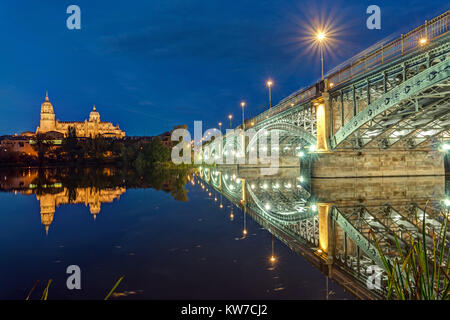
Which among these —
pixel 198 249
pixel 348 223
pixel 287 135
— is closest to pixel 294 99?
pixel 287 135

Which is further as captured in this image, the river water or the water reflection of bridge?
the water reflection of bridge

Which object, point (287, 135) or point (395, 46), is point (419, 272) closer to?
point (395, 46)

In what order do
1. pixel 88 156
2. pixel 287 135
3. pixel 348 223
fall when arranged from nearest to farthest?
pixel 348 223, pixel 287 135, pixel 88 156

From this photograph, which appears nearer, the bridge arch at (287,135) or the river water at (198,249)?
the river water at (198,249)

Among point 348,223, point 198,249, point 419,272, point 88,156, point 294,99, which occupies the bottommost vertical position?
point 198,249

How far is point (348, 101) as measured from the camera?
25.2m

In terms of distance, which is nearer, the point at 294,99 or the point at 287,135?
the point at 294,99

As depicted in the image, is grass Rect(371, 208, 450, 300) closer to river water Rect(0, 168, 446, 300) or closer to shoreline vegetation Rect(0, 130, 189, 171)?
river water Rect(0, 168, 446, 300)

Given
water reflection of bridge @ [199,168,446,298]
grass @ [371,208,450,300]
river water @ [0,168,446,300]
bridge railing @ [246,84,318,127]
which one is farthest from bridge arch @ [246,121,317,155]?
grass @ [371,208,450,300]

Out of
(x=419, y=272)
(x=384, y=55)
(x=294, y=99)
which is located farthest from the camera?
(x=294, y=99)

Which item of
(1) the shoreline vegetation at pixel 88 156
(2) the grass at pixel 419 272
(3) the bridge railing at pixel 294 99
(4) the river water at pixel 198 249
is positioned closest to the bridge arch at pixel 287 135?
(3) the bridge railing at pixel 294 99

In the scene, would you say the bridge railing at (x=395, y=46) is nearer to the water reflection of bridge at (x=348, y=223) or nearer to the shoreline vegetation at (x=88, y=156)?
the water reflection of bridge at (x=348, y=223)

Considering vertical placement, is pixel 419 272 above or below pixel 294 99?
below
